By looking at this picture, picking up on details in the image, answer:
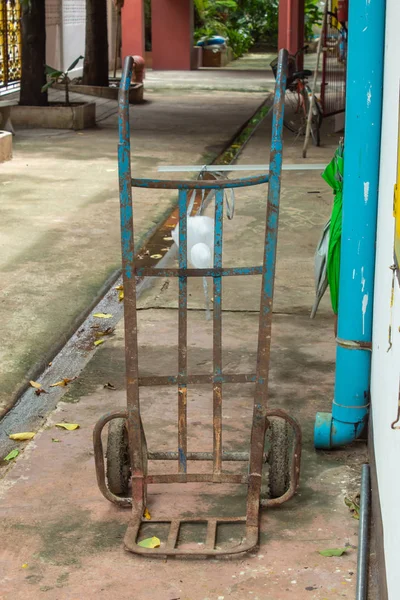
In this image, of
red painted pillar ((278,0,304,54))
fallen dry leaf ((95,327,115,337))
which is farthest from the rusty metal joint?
red painted pillar ((278,0,304,54))

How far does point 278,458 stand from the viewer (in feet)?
11.6

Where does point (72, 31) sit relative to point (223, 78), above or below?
above

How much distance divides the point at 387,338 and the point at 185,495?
3.29ft

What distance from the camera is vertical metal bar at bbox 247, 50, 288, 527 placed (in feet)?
10.6

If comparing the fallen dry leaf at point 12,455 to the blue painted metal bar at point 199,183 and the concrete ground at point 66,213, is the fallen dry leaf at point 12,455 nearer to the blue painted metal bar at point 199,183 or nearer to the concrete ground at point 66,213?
the concrete ground at point 66,213

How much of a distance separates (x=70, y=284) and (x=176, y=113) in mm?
10754

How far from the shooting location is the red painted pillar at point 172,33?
88.8 ft

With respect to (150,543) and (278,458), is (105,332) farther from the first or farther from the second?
(150,543)

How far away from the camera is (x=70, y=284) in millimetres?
6598

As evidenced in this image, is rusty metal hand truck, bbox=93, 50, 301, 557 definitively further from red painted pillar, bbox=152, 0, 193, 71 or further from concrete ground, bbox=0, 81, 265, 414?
red painted pillar, bbox=152, 0, 193, 71

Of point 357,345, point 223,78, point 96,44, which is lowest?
point 357,345

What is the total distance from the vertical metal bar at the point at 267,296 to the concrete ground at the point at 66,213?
5.45 feet

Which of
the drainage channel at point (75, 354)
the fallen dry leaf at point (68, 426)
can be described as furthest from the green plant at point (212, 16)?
the fallen dry leaf at point (68, 426)

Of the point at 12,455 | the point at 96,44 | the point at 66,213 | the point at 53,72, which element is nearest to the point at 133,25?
the point at 96,44
